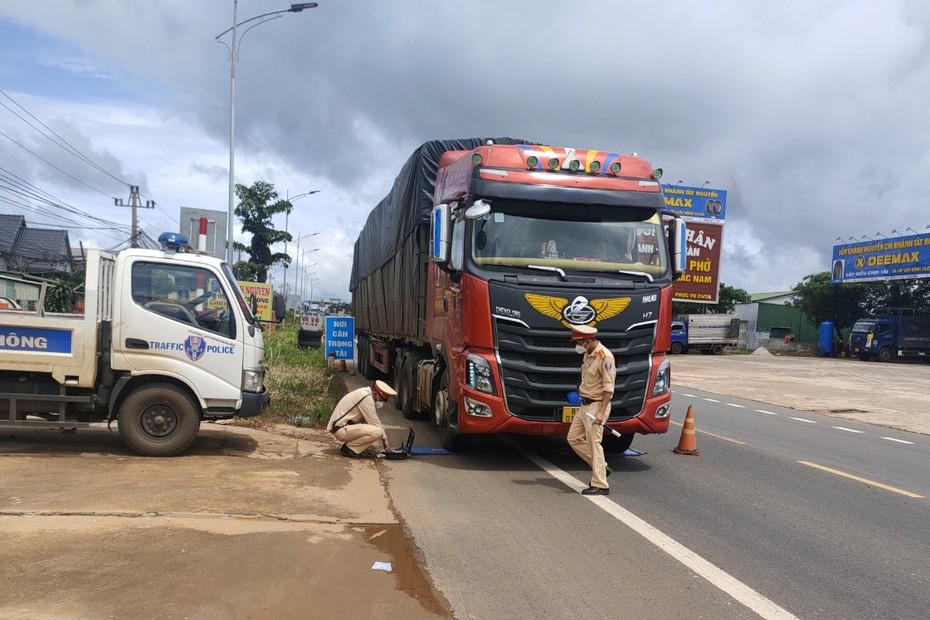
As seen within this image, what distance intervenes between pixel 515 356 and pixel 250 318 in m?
3.08

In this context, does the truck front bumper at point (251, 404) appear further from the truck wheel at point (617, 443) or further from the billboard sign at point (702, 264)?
the billboard sign at point (702, 264)

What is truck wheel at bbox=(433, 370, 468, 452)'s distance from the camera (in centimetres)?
885

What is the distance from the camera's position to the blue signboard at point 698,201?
36531 mm

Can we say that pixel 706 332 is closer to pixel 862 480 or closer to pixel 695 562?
pixel 862 480

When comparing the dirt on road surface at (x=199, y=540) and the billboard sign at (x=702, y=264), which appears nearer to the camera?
the dirt on road surface at (x=199, y=540)

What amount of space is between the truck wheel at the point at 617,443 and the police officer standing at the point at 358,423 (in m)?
2.78

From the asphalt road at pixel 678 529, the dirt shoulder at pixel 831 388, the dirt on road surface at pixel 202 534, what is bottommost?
the dirt shoulder at pixel 831 388

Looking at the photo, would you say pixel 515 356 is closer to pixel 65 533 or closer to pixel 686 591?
pixel 686 591

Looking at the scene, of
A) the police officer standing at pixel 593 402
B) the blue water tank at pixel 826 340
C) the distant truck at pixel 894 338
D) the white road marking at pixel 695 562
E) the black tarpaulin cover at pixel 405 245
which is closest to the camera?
the white road marking at pixel 695 562

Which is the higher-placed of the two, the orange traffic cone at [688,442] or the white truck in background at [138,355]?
the white truck in background at [138,355]

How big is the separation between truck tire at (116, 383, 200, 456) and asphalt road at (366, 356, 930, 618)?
2312 millimetres

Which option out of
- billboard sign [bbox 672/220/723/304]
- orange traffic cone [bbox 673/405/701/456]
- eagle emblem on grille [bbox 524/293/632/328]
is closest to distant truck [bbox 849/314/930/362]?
billboard sign [bbox 672/220/723/304]

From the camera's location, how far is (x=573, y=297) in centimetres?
799

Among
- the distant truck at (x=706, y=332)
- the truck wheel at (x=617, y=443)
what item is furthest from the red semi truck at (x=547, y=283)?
the distant truck at (x=706, y=332)
